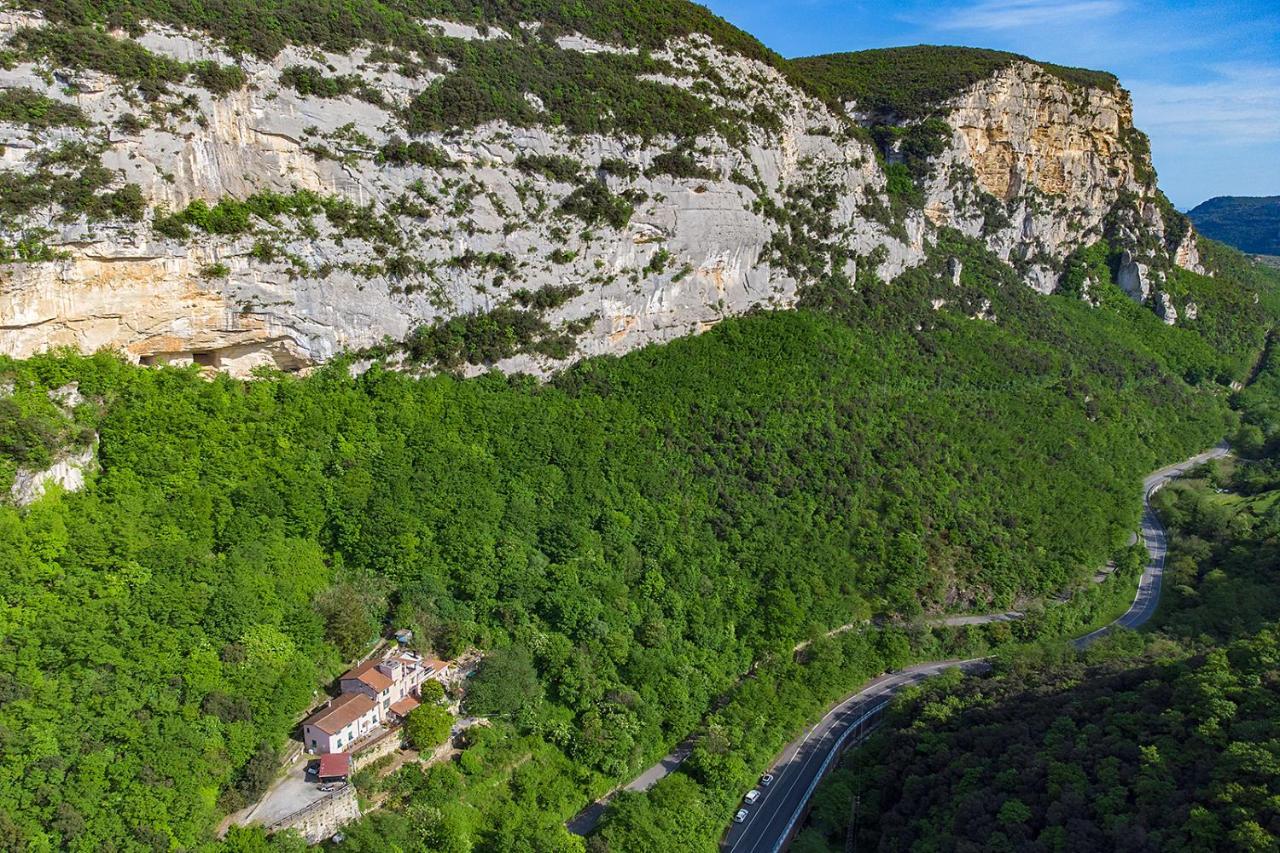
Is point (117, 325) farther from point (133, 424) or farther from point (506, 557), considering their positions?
point (506, 557)

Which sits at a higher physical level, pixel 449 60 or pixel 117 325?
pixel 449 60

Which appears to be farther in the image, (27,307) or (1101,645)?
(1101,645)

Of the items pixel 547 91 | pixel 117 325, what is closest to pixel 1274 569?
pixel 547 91

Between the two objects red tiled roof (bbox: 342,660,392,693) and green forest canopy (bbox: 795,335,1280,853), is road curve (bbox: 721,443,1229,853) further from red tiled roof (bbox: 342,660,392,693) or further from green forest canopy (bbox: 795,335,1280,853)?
red tiled roof (bbox: 342,660,392,693)

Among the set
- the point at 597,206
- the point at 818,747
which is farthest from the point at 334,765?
the point at 597,206

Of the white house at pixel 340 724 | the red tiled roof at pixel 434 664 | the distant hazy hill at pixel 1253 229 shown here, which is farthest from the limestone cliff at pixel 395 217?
the distant hazy hill at pixel 1253 229

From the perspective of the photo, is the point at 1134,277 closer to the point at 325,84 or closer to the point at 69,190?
the point at 325,84
